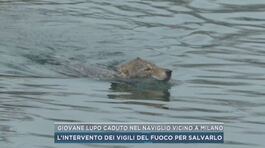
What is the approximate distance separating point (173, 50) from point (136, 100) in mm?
3557

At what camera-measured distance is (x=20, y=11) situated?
1834cm

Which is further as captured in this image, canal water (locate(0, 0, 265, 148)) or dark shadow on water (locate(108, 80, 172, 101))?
dark shadow on water (locate(108, 80, 172, 101))

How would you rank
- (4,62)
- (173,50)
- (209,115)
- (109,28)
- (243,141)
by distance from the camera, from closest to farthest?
1. (243,141)
2. (209,115)
3. (4,62)
4. (173,50)
5. (109,28)

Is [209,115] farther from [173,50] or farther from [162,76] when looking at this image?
[173,50]

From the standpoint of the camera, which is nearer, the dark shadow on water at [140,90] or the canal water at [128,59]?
the canal water at [128,59]

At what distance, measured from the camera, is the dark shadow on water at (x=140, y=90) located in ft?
41.7

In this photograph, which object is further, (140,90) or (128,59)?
(128,59)

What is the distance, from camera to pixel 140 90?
13.2 metres

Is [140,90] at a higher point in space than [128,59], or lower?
lower

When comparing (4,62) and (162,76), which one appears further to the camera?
(4,62)

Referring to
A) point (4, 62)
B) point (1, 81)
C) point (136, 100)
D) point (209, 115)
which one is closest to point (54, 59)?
point (4, 62)

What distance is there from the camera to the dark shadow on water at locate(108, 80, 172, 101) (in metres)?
12.7

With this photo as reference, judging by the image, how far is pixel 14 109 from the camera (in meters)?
11.7

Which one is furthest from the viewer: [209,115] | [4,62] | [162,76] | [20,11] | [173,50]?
[20,11]
